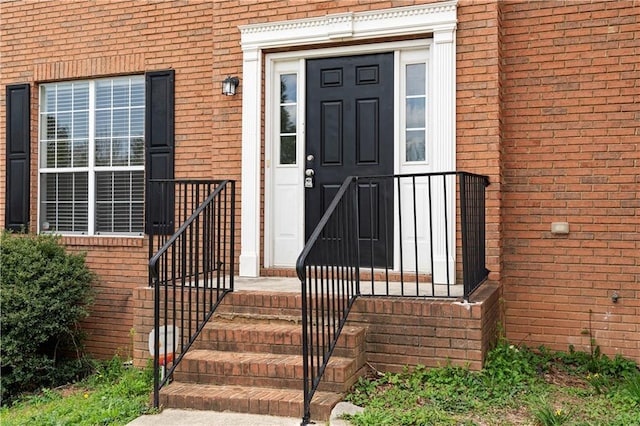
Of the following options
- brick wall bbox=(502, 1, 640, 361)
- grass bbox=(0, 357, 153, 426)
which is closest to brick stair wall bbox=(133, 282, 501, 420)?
grass bbox=(0, 357, 153, 426)

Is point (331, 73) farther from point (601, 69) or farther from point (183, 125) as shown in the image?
point (601, 69)

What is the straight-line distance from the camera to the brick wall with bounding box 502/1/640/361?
17.0 ft

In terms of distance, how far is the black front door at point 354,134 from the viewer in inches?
221

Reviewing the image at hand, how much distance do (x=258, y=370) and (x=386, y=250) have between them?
1.37 m

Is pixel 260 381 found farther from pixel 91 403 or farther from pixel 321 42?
pixel 321 42

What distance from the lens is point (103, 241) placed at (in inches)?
266

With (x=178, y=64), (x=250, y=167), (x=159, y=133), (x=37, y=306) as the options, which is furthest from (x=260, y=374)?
(x=178, y=64)

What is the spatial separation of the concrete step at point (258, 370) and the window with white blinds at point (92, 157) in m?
2.89

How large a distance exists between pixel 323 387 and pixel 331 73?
10.4ft

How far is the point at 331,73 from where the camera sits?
5.82m

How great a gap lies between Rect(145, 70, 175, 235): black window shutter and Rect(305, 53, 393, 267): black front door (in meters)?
1.66

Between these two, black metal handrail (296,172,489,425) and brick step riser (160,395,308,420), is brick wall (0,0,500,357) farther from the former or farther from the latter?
brick step riser (160,395,308,420)

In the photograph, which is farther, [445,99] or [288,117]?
[288,117]

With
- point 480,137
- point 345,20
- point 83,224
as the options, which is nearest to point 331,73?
point 345,20
